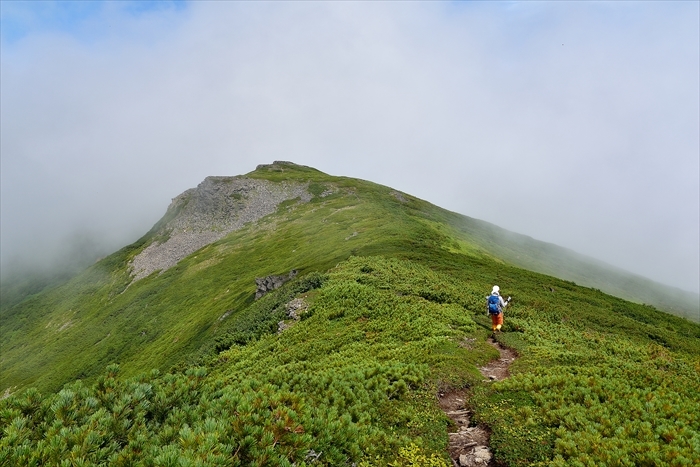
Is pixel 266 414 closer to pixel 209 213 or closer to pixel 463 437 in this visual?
pixel 463 437

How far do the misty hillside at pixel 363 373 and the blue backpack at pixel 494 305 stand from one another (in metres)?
1.76

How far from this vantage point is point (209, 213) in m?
132

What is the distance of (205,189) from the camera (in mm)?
139750

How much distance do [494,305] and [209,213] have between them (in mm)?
121140

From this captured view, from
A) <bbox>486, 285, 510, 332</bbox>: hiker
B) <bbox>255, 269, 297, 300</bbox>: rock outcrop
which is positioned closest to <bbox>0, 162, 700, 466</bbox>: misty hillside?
<bbox>255, 269, 297, 300</bbox>: rock outcrop

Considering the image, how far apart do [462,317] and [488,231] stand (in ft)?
353

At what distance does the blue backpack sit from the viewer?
2707 cm

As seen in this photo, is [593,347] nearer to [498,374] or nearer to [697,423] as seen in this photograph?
[498,374]

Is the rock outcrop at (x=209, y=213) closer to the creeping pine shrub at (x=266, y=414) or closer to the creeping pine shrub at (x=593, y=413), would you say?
the creeping pine shrub at (x=266, y=414)

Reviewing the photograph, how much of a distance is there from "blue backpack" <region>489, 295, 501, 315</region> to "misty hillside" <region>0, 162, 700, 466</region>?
176 cm

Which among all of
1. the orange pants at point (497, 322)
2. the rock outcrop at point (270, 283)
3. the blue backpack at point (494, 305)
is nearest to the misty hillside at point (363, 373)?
the rock outcrop at point (270, 283)

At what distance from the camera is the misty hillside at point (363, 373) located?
28.7ft

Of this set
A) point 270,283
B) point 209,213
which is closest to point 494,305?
point 270,283

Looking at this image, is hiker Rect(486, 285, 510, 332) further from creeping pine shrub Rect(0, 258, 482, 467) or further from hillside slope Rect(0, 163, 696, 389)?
hillside slope Rect(0, 163, 696, 389)
